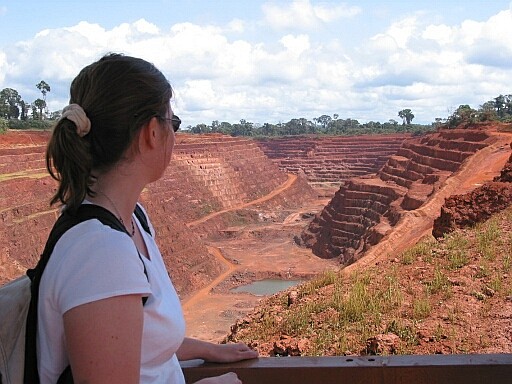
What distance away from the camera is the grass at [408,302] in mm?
4656

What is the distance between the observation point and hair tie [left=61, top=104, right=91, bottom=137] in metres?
1.56

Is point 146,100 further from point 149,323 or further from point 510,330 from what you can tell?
point 510,330

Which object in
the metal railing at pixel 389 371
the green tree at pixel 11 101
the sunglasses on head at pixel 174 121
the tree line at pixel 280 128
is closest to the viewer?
the sunglasses on head at pixel 174 121

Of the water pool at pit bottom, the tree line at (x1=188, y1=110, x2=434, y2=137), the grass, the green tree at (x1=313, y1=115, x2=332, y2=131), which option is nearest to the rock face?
the grass

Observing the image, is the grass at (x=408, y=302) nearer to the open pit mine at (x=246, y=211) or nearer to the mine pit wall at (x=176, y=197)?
the mine pit wall at (x=176, y=197)

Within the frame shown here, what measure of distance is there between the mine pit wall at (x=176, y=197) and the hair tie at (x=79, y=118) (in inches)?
616

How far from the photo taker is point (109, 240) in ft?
4.75

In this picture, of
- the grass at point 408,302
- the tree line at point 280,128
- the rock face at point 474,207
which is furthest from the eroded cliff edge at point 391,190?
the tree line at point 280,128

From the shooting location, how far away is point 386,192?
3309cm

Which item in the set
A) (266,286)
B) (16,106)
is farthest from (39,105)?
(266,286)

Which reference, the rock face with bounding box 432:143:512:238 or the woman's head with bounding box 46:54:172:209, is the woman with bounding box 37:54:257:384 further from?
the rock face with bounding box 432:143:512:238

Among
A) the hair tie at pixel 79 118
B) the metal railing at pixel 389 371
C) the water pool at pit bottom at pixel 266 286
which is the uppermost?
the hair tie at pixel 79 118

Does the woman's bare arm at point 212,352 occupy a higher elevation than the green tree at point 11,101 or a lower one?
lower

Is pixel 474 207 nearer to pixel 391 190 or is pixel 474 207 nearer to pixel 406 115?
pixel 391 190
